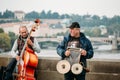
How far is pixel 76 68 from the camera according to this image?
3.89m

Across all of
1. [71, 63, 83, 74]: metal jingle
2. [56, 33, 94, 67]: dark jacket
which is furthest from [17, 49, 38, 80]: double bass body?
[71, 63, 83, 74]: metal jingle

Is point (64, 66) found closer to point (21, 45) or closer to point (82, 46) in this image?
point (82, 46)

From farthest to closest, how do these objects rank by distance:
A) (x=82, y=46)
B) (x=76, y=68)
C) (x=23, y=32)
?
(x=23, y=32) → (x=82, y=46) → (x=76, y=68)

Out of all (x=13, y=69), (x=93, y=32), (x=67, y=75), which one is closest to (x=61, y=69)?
(x=67, y=75)

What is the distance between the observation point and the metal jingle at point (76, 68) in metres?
3.88

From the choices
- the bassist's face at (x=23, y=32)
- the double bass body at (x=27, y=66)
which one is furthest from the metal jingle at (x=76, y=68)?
the bassist's face at (x=23, y=32)

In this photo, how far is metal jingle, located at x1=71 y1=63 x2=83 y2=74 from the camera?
3.88 m

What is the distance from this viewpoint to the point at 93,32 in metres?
24.5

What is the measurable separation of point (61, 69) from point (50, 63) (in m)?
1.53

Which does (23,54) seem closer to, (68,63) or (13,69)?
(13,69)

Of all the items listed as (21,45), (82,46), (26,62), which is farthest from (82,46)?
(21,45)

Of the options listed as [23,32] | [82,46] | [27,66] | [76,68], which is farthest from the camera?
[23,32]

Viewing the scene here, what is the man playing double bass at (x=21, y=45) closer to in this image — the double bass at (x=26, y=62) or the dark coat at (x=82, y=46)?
the double bass at (x=26, y=62)

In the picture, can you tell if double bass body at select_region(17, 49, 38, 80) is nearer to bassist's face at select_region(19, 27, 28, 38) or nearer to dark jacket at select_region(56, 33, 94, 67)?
bassist's face at select_region(19, 27, 28, 38)
